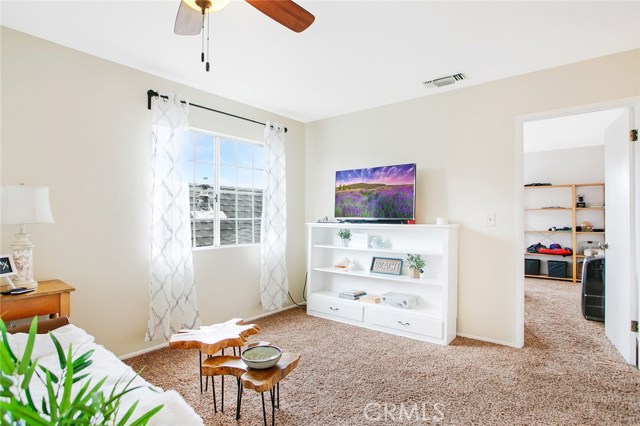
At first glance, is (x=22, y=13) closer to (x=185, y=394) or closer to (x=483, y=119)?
(x=185, y=394)

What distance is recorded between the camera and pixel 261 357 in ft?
6.14

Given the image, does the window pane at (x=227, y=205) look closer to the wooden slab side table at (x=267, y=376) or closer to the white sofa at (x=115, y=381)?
the white sofa at (x=115, y=381)

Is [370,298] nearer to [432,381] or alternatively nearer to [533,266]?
[432,381]

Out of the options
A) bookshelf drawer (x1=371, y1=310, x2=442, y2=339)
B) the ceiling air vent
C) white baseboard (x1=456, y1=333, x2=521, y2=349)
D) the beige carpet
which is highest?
the ceiling air vent

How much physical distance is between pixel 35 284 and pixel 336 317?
9.06 feet

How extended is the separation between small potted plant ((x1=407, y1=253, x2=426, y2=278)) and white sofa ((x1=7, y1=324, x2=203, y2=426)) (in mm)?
2652

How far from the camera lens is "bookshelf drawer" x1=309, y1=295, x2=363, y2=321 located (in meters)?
3.74

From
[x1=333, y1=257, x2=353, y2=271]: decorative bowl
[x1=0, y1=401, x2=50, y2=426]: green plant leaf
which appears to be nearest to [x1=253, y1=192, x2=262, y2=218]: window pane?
[x1=333, y1=257, x2=353, y2=271]: decorative bowl

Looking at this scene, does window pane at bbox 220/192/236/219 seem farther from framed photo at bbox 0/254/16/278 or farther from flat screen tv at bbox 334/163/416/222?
framed photo at bbox 0/254/16/278

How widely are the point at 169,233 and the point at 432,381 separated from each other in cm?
246

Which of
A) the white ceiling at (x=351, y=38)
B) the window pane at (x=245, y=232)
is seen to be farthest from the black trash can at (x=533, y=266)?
the window pane at (x=245, y=232)

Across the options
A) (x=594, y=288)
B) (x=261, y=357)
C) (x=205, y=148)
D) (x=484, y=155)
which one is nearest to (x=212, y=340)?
(x=261, y=357)

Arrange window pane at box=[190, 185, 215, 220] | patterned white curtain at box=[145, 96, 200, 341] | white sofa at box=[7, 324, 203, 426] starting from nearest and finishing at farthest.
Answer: white sofa at box=[7, 324, 203, 426], patterned white curtain at box=[145, 96, 200, 341], window pane at box=[190, 185, 215, 220]

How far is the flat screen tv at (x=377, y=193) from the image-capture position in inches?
142
